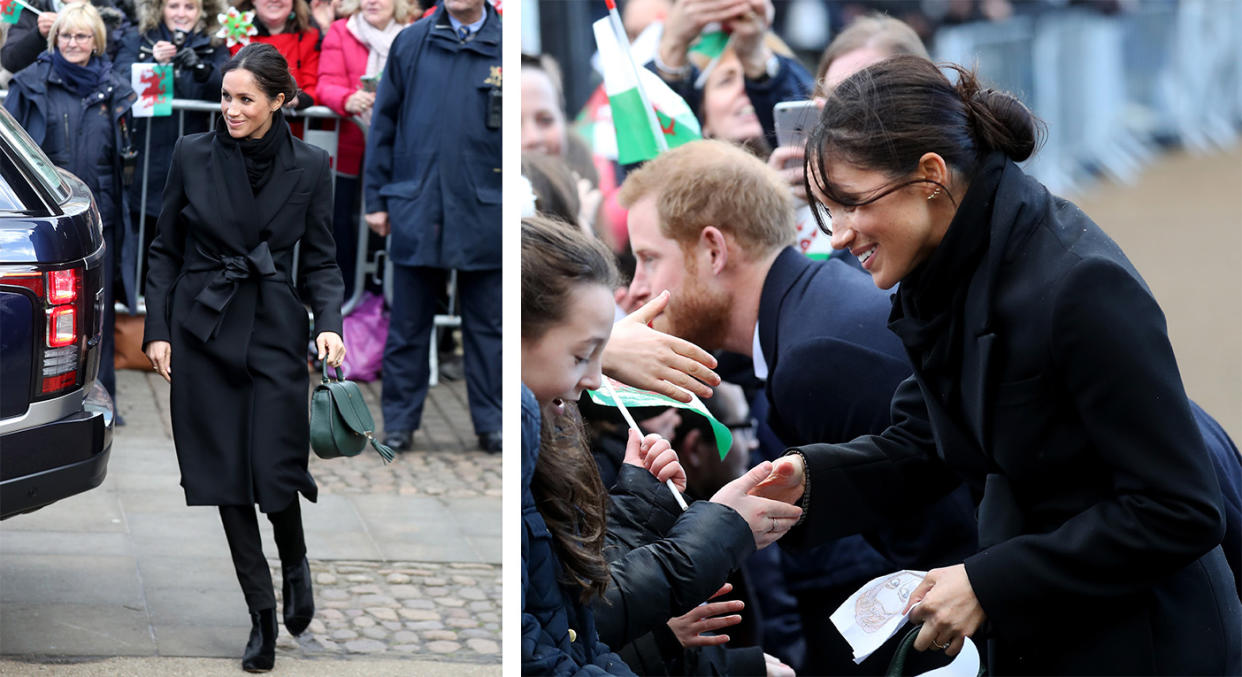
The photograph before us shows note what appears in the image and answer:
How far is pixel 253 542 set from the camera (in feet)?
11.9

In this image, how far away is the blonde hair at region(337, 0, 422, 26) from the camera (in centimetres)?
350

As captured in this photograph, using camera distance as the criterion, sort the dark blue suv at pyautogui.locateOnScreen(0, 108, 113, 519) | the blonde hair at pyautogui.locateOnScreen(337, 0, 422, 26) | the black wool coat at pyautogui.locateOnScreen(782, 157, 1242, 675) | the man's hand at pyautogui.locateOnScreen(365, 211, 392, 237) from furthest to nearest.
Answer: the man's hand at pyautogui.locateOnScreen(365, 211, 392, 237) → the blonde hair at pyautogui.locateOnScreen(337, 0, 422, 26) → the dark blue suv at pyautogui.locateOnScreen(0, 108, 113, 519) → the black wool coat at pyautogui.locateOnScreen(782, 157, 1242, 675)

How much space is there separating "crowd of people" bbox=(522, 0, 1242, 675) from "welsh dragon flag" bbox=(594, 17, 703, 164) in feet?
0.38

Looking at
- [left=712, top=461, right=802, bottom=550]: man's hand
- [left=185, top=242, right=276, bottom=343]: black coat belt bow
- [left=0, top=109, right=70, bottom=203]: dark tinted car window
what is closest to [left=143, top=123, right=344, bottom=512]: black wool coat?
[left=185, top=242, right=276, bottom=343]: black coat belt bow

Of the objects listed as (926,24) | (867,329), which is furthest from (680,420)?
(926,24)

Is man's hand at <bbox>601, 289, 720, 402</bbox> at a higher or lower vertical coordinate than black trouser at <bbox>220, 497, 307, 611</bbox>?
higher

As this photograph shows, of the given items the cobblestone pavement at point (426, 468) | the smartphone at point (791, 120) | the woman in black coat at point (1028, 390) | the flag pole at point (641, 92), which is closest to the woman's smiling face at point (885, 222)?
the woman in black coat at point (1028, 390)

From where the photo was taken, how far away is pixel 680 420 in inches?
117

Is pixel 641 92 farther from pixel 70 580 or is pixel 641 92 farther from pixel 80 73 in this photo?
pixel 70 580

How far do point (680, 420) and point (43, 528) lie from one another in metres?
2.44

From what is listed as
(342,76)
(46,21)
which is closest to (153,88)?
(46,21)

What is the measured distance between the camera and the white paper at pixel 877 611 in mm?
2613

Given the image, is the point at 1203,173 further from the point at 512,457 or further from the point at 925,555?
the point at 512,457

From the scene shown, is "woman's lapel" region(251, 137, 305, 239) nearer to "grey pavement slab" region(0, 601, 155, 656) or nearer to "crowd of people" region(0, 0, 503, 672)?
"crowd of people" region(0, 0, 503, 672)
